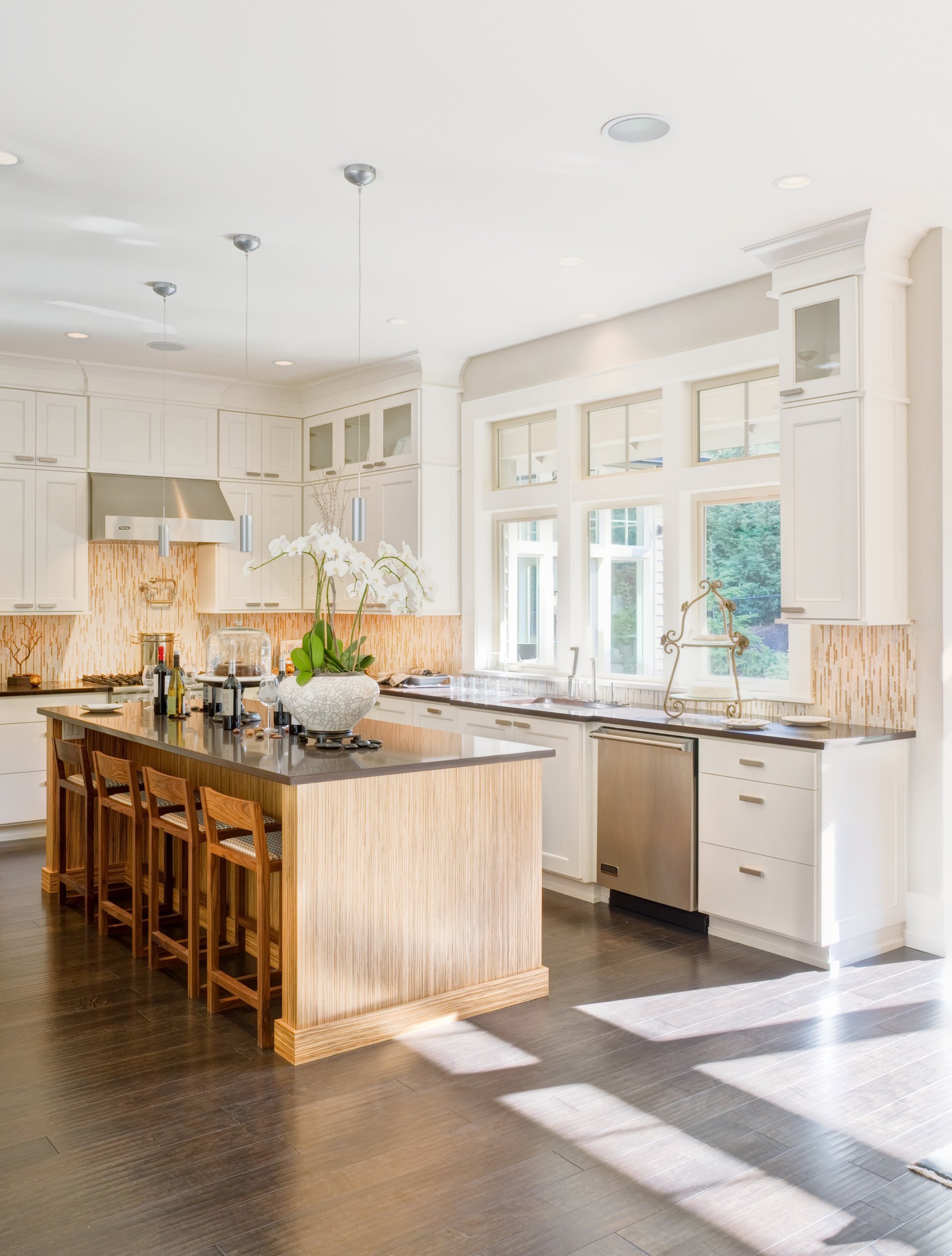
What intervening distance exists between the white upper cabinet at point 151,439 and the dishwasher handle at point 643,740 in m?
3.67

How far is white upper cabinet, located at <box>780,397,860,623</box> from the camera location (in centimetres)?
417

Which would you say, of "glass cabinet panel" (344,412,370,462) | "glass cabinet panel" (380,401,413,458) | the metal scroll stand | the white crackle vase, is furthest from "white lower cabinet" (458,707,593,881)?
"glass cabinet panel" (344,412,370,462)

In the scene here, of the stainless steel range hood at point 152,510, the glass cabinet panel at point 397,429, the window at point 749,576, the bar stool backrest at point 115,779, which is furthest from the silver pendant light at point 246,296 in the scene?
the window at point 749,576

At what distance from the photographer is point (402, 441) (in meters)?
6.69

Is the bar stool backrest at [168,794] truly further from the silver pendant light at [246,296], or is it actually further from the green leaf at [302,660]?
the silver pendant light at [246,296]

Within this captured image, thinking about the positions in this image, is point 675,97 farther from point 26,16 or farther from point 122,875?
point 122,875

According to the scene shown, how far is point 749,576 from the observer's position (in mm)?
5082

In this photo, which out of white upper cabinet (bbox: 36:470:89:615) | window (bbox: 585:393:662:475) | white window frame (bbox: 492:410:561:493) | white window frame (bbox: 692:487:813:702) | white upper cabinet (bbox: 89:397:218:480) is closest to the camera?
white window frame (bbox: 692:487:813:702)

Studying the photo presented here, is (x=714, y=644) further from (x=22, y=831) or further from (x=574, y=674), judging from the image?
(x=22, y=831)

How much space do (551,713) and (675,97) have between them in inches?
112

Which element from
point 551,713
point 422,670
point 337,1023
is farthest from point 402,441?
point 337,1023

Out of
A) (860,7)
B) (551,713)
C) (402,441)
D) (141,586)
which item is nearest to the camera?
(860,7)

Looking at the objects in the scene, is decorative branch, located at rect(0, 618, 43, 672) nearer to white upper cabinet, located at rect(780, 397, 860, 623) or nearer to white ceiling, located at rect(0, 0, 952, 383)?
white ceiling, located at rect(0, 0, 952, 383)

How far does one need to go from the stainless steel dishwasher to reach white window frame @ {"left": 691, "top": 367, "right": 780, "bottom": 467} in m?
1.44
